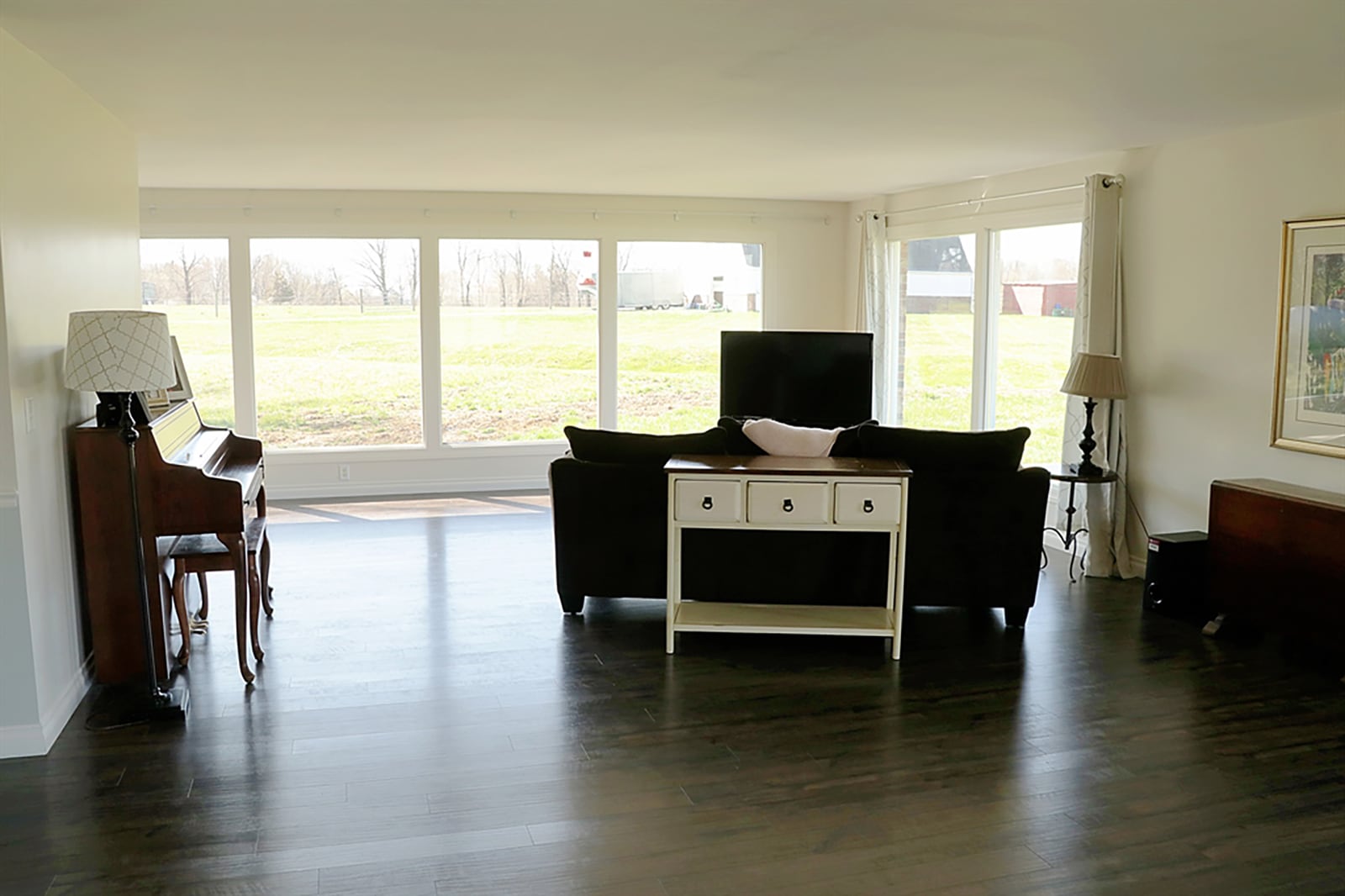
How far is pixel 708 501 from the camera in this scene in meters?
4.70

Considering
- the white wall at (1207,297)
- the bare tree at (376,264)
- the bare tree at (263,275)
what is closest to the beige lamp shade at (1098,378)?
the white wall at (1207,297)

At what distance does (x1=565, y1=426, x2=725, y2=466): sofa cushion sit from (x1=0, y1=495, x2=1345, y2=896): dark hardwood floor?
81 centimetres

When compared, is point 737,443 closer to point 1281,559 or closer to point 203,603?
point 1281,559

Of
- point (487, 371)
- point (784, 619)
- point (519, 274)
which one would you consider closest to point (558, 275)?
point (519, 274)

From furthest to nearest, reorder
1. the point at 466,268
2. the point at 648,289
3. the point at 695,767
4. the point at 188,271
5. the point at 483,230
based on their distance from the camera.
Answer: the point at 648,289 < the point at 466,268 < the point at 483,230 < the point at 188,271 < the point at 695,767

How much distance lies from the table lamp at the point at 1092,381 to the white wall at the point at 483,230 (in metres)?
3.83

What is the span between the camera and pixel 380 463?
8875 millimetres

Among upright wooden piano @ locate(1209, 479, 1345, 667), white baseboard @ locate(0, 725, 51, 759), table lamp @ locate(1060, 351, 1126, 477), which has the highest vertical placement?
table lamp @ locate(1060, 351, 1126, 477)

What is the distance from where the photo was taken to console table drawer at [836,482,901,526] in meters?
4.68

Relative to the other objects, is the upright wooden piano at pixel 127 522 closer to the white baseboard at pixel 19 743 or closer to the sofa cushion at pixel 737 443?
the white baseboard at pixel 19 743

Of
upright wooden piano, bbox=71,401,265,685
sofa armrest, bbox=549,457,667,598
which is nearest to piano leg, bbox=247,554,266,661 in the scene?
upright wooden piano, bbox=71,401,265,685

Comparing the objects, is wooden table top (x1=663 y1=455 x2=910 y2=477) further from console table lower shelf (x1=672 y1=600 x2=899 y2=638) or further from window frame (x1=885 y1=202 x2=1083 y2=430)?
window frame (x1=885 y1=202 x2=1083 y2=430)

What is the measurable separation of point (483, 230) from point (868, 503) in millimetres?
5244

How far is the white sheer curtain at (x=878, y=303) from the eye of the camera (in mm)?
8977
